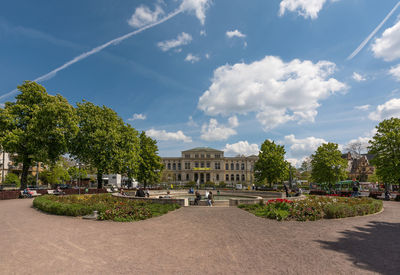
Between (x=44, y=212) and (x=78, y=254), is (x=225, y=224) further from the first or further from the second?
(x=44, y=212)

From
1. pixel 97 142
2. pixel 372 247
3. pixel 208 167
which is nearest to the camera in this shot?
pixel 372 247

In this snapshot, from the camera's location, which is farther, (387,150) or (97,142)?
(97,142)

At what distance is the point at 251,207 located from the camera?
17156 millimetres

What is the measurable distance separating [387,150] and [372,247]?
29.0 meters

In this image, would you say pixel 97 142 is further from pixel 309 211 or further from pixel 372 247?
pixel 372 247

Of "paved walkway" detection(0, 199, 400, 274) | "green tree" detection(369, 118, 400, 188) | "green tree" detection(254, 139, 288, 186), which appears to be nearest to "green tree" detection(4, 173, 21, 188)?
"paved walkway" detection(0, 199, 400, 274)

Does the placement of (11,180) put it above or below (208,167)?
below

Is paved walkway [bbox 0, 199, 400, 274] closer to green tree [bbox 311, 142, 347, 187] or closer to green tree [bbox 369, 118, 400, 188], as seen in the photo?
green tree [bbox 369, 118, 400, 188]

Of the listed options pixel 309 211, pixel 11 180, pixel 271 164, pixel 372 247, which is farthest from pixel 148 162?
pixel 372 247

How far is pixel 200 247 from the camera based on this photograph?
8062 mm

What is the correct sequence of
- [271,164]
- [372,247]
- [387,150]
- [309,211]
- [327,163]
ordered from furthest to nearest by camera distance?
[271,164] < [327,163] < [387,150] < [309,211] < [372,247]

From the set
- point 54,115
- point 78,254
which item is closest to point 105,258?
point 78,254

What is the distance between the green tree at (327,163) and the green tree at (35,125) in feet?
136

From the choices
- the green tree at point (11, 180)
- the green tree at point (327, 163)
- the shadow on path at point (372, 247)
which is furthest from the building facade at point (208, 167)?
the shadow on path at point (372, 247)
